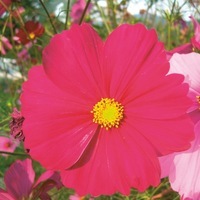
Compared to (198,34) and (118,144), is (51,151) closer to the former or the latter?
(118,144)

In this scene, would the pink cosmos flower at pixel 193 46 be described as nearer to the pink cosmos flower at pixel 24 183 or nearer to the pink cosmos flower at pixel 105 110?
the pink cosmos flower at pixel 105 110

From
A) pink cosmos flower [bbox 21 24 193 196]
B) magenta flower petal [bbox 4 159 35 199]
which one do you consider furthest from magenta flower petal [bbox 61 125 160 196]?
magenta flower petal [bbox 4 159 35 199]

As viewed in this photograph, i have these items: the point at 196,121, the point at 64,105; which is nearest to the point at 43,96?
the point at 64,105

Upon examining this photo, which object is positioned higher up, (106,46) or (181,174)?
(106,46)

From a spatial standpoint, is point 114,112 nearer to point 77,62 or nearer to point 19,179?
point 77,62

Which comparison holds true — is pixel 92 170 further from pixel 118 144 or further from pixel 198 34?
pixel 198 34
